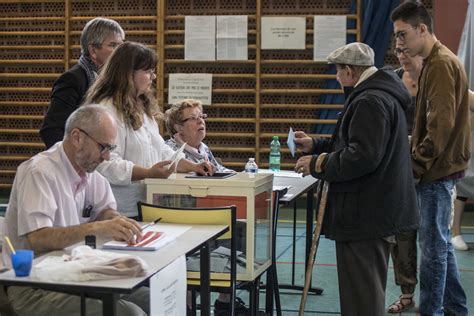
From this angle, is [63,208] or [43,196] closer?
[43,196]

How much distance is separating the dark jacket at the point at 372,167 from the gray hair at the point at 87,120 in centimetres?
114

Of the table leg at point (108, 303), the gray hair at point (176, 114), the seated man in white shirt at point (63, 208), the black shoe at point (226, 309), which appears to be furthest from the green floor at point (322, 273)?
the table leg at point (108, 303)

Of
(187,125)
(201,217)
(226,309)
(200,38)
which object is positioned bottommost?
(226,309)

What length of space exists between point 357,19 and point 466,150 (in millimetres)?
4695

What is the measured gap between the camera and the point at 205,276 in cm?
297

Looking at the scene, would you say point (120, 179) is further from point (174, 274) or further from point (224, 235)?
point (174, 274)

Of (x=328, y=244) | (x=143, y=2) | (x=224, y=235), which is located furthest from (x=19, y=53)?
(x=224, y=235)

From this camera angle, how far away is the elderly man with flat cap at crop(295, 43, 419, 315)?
3.36m

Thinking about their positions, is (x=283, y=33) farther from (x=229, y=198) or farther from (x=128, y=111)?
(x=229, y=198)

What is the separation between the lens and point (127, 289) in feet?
6.79

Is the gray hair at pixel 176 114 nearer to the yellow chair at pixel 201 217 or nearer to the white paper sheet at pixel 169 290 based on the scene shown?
the yellow chair at pixel 201 217

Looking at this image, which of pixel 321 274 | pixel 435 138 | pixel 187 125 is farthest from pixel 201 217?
pixel 321 274

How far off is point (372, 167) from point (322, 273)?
91.5 inches

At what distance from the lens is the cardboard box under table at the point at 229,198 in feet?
10.9
